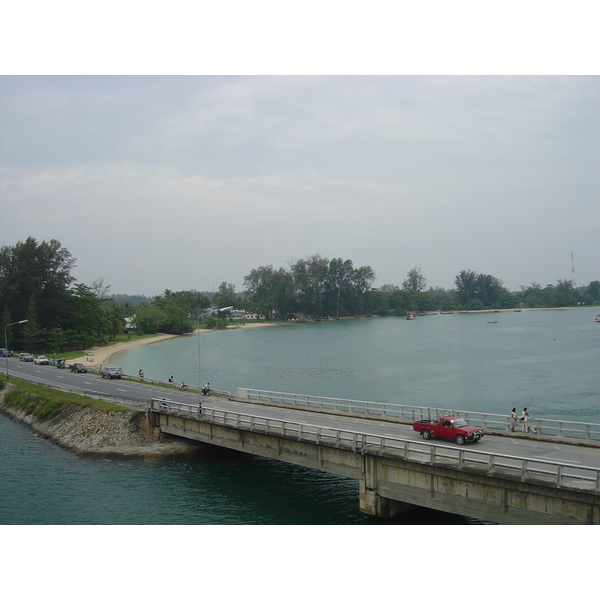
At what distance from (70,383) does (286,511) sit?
1671 inches

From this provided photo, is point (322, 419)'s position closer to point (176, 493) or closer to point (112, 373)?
point (176, 493)

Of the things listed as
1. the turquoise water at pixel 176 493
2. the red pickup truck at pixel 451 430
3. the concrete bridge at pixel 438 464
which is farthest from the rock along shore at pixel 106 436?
the red pickup truck at pixel 451 430

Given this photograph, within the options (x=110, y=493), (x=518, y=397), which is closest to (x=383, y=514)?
(x=110, y=493)

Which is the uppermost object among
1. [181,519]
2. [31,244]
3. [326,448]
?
[31,244]

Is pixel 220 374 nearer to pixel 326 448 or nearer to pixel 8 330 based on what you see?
pixel 8 330

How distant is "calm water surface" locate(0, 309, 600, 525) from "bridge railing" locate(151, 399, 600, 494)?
149 inches

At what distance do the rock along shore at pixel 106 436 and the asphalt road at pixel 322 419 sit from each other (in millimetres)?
5344

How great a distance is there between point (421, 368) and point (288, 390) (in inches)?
1132

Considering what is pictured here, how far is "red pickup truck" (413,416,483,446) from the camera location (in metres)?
29.6

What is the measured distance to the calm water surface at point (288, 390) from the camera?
104 ft

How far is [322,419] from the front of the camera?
128ft

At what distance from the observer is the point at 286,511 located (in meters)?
31.5

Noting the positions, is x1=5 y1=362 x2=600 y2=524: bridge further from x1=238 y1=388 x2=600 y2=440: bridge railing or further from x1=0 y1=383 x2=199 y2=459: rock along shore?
x1=0 y1=383 x2=199 y2=459: rock along shore

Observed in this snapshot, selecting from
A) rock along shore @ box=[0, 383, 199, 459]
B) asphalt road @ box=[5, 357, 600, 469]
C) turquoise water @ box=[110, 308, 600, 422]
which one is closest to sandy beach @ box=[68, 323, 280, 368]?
turquoise water @ box=[110, 308, 600, 422]
